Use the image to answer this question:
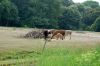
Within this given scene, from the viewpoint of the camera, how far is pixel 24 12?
2847 inches

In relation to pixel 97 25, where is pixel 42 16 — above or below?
above

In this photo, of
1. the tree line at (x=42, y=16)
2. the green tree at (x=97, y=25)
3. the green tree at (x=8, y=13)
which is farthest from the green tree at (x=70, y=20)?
the green tree at (x=8, y=13)

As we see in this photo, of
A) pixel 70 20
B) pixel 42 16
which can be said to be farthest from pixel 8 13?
pixel 70 20

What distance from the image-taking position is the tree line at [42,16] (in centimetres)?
6688

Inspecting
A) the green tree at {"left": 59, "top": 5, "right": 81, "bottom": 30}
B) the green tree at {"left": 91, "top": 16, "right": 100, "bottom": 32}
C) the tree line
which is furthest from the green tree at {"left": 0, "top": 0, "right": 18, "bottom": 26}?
the green tree at {"left": 91, "top": 16, "right": 100, "bottom": 32}

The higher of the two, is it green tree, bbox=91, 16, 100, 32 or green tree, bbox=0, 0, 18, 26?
green tree, bbox=0, 0, 18, 26

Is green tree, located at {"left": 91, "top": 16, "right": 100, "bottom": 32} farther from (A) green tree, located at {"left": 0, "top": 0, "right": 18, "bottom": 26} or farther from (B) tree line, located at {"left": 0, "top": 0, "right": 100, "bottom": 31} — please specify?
(A) green tree, located at {"left": 0, "top": 0, "right": 18, "bottom": 26}

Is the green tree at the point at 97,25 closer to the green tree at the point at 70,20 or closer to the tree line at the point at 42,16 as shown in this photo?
the tree line at the point at 42,16

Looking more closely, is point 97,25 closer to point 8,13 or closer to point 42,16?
point 42,16

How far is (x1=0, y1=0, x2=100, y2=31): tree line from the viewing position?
219ft

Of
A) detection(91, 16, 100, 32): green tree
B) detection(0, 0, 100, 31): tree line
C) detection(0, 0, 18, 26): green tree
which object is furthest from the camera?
detection(91, 16, 100, 32): green tree

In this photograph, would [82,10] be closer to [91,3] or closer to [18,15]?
[91,3]

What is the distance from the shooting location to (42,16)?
251 ft

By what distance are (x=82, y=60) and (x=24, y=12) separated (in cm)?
6370
